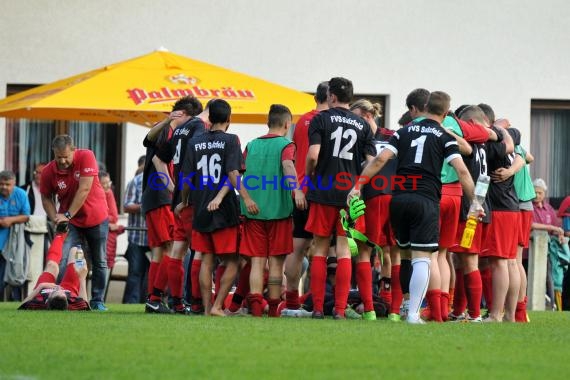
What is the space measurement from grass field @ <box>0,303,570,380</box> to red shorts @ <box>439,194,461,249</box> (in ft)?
3.04

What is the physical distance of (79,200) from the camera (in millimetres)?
14133

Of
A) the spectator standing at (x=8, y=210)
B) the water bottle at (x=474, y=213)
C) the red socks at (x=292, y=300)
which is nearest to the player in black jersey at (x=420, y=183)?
the water bottle at (x=474, y=213)

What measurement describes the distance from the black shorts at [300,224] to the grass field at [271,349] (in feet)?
5.44

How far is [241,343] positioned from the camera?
932cm

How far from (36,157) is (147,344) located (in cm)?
1325

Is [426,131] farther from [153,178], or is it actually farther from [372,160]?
[153,178]

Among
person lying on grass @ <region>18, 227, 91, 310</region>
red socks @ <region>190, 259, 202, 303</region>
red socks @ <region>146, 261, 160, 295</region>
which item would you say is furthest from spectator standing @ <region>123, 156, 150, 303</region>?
red socks @ <region>190, 259, 202, 303</region>

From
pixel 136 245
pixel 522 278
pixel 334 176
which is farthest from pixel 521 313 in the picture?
pixel 136 245

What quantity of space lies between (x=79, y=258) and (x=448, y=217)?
441 cm

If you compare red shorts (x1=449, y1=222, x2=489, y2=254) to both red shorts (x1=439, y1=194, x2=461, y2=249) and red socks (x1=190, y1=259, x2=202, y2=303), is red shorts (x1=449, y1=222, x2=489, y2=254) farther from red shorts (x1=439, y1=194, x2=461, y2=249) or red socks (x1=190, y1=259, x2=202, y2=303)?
red socks (x1=190, y1=259, x2=202, y2=303)

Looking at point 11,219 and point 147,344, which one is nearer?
point 147,344

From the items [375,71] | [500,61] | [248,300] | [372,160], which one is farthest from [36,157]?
[372,160]

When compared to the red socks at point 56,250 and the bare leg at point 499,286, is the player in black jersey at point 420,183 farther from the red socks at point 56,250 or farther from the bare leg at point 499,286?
the red socks at point 56,250

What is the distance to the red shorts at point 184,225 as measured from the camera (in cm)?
1320
